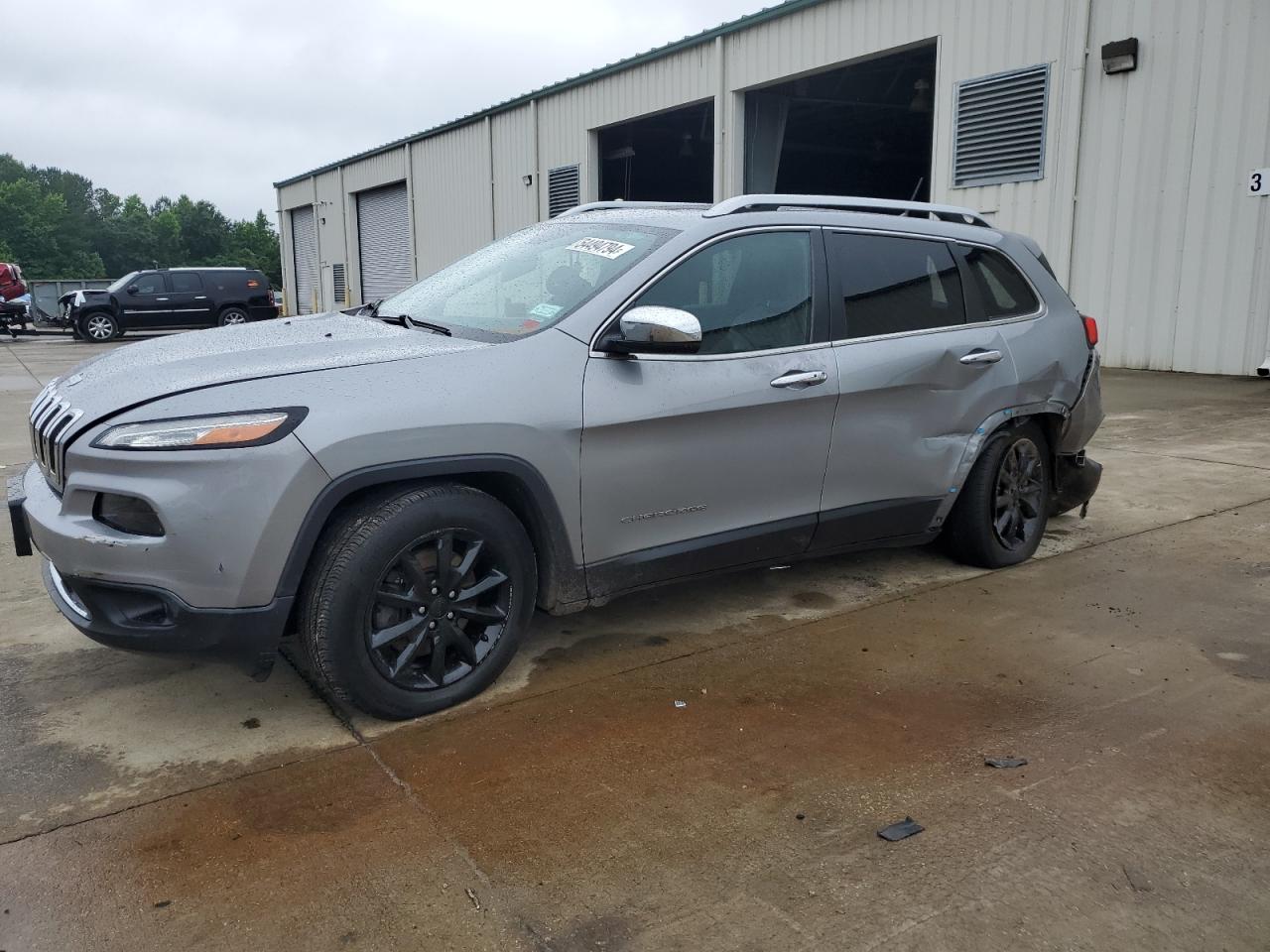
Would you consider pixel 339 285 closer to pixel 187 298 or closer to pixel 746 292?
pixel 187 298

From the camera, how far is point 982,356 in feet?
14.9

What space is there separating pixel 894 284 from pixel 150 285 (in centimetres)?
2617

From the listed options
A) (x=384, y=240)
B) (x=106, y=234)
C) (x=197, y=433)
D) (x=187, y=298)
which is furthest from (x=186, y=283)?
(x=106, y=234)

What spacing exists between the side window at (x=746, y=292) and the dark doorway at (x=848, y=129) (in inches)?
458

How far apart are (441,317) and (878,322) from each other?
1.77 metres

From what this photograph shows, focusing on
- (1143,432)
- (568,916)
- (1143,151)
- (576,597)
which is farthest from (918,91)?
(568,916)

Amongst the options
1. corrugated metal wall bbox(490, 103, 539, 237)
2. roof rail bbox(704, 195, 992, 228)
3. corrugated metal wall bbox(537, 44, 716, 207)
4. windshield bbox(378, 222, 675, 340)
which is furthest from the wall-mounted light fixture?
corrugated metal wall bbox(490, 103, 539, 237)

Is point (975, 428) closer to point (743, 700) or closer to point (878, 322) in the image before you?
point (878, 322)

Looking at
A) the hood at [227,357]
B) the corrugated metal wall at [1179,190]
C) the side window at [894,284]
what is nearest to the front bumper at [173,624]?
the hood at [227,357]

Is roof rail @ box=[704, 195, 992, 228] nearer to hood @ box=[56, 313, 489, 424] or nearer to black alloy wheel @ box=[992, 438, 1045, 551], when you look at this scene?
black alloy wheel @ box=[992, 438, 1045, 551]

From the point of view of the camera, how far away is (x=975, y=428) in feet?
15.0

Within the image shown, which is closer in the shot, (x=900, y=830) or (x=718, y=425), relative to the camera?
(x=900, y=830)

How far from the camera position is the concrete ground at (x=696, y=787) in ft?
7.65

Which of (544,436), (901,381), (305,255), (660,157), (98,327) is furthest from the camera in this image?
(305,255)
